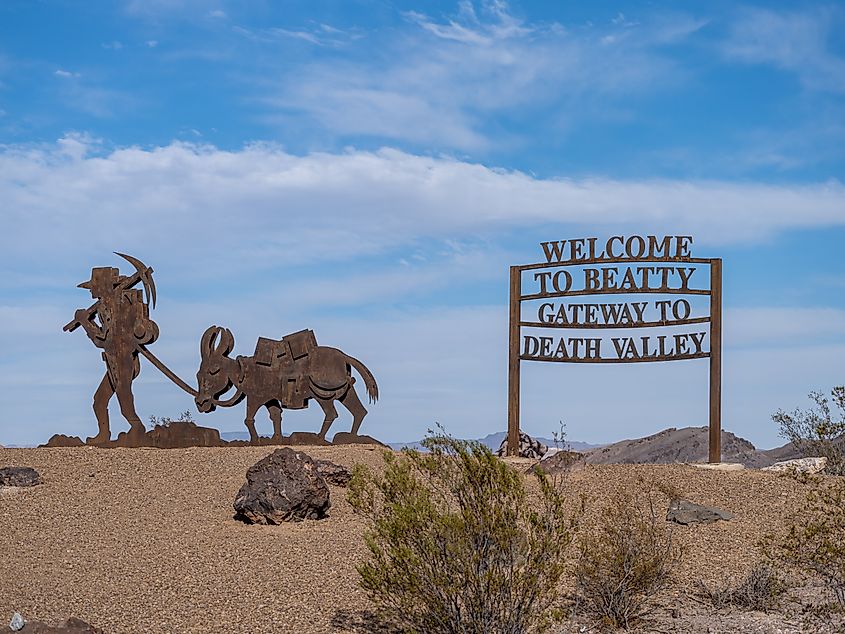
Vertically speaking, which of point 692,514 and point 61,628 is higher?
point 692,514

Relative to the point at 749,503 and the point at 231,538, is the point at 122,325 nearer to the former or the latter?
Result: the point at 231,538

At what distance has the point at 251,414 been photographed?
19.8m

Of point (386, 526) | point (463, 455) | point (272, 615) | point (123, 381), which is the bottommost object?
point (272, 615)

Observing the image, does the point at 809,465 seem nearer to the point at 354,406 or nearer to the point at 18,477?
the point at 354,406

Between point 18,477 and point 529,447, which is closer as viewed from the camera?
point 18,477

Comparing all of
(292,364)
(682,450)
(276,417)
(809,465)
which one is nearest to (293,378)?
(292,364)

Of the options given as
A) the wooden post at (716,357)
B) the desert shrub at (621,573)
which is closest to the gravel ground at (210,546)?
the desert shrub at (621,573)

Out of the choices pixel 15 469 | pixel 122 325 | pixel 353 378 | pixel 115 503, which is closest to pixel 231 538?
pixel 115 503

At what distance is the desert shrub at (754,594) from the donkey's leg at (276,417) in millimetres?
11155

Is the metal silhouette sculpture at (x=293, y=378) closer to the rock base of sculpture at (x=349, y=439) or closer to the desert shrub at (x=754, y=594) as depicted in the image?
the rock base of sculpture at (x=349, y=439)

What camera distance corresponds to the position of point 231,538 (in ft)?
42.7

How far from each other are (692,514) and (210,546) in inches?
246

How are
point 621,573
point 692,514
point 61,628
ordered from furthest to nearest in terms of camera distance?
point 692,514, point 621,573, point 61,628

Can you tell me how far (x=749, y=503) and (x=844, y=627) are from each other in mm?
5633
